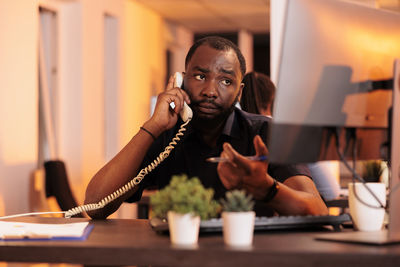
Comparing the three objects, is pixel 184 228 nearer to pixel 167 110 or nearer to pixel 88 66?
pixel 167 110

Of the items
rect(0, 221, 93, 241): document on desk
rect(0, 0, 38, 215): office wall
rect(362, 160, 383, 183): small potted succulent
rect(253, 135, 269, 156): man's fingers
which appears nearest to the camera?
rect(0, 221, 93, 241): document on desk

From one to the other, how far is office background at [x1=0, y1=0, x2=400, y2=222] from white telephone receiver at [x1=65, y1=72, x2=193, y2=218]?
841 millimetres

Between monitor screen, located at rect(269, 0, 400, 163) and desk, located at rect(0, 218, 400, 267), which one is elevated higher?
monitor screen, located at rect(269, 0, 400, 163)

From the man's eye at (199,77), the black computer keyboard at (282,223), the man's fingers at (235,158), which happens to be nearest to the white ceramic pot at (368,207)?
the black computer keyboard at (282,223)

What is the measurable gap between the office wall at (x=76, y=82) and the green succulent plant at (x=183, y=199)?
3317mm

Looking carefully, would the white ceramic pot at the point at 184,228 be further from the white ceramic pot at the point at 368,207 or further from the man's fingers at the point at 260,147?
the white ceramic pot at the point at 368,207

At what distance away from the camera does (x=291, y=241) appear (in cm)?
140

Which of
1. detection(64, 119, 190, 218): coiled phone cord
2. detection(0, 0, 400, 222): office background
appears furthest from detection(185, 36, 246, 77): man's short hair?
detection(0, 0, 400, 222): office background

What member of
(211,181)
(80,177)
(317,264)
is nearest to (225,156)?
(317,264)

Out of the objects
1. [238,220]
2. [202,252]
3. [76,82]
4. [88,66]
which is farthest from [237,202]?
[88,66]

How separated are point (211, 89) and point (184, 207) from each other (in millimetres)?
728

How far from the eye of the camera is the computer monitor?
1388 millimetres

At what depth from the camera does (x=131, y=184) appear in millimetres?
2023

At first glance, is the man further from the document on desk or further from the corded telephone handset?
the document on desk
